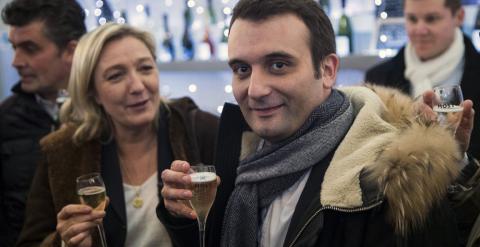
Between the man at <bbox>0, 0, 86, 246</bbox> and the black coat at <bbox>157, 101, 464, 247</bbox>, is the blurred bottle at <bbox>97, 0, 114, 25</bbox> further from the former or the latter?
the black coat at <bbox>157, 101, 464, 247</bbox>

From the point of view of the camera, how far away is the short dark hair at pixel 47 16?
2377 mm

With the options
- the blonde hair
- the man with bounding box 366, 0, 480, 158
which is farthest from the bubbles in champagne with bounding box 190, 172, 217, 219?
the man with bounding box 366, 0, 480, 158

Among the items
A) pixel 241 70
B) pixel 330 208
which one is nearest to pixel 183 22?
pixel 241 70

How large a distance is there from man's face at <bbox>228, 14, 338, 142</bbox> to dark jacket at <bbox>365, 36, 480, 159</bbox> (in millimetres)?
1227

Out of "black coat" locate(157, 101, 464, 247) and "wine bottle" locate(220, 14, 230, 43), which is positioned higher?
"wine bottle" locate(220, 14, 230, 43)

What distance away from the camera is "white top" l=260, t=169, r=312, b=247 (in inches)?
48.7

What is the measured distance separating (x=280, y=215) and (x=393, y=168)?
357 millimetres

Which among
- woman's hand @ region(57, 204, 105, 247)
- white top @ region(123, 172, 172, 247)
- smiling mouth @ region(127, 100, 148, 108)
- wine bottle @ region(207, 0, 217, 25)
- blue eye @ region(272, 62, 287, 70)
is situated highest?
wine bottle @ region(207, 0, 217, 25)

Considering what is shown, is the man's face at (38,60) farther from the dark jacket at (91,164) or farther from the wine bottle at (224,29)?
the wine bottle at (224,29)

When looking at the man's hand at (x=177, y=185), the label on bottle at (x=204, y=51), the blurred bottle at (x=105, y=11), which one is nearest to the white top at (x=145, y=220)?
the man's hand at (x=177, y=185)

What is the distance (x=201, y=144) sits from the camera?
1.87 m

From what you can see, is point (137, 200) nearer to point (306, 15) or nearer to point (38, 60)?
point (306, 15)

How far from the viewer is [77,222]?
1.43m

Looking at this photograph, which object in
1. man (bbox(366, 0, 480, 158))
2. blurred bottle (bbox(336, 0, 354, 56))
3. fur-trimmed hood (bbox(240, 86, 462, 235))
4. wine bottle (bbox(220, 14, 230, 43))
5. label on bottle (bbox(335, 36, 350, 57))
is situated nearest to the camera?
fur-trimmed hood (bbox(240, 86, 462, 235))
